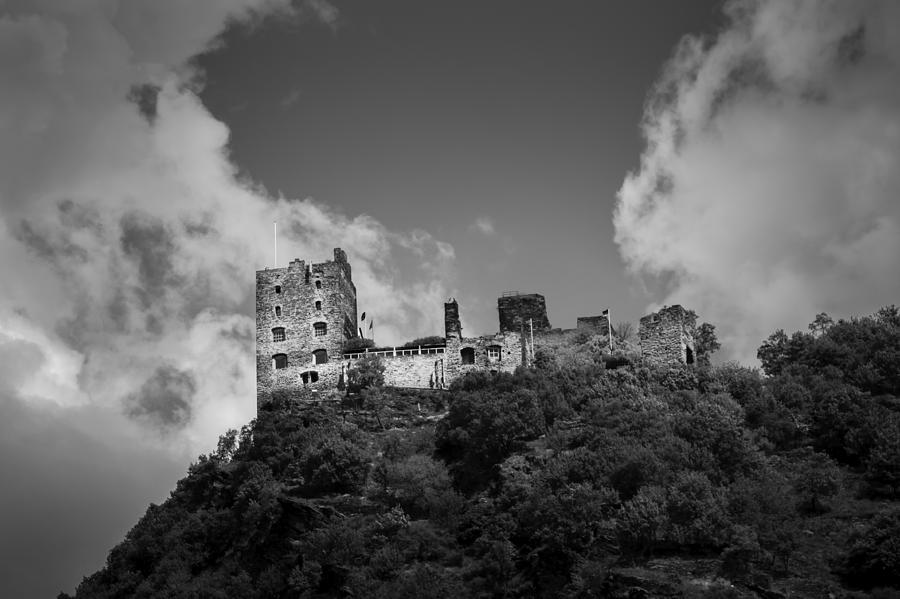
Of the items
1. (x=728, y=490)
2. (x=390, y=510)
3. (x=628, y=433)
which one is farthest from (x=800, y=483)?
(x=390, y=510)

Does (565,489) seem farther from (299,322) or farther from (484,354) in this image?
(299,322)

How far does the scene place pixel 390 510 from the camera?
2391 inches

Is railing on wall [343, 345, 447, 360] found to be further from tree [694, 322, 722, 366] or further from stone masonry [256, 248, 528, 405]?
tree [694, 322, 722, 366]

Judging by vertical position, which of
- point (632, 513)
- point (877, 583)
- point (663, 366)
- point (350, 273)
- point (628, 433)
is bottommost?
point (877, 583)

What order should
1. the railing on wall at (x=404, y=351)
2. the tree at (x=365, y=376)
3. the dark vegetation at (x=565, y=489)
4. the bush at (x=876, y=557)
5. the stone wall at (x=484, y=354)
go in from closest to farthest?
the bush at (x=876, y=557)
the dark vegetation at (x=565, y=489)
the tree at (x=365, y=376)
the stone wall at (x=484, y=354)
the railing on wall at (x=404, y=351)

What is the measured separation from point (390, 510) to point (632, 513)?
1557cm

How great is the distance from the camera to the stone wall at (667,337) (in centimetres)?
7156

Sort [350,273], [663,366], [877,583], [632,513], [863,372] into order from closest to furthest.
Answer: [877,583] → [632,513] → [863,372] → [663,366] → [350,273]

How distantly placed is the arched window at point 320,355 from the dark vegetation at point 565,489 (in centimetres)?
513

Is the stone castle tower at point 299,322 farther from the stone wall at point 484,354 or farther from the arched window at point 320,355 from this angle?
the stone wall at point 484,354

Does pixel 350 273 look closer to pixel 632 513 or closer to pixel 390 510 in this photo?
pixel 390 510

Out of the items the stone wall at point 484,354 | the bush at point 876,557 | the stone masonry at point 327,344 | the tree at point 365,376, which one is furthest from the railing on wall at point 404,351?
the bush at point 876,557

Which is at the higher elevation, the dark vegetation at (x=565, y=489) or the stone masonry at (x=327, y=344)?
the stone masonry at (x=327, y=344)

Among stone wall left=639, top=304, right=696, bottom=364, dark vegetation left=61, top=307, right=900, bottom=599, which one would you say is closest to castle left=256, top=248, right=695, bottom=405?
stone wall left=639, top=304, right=696, bottom=364
